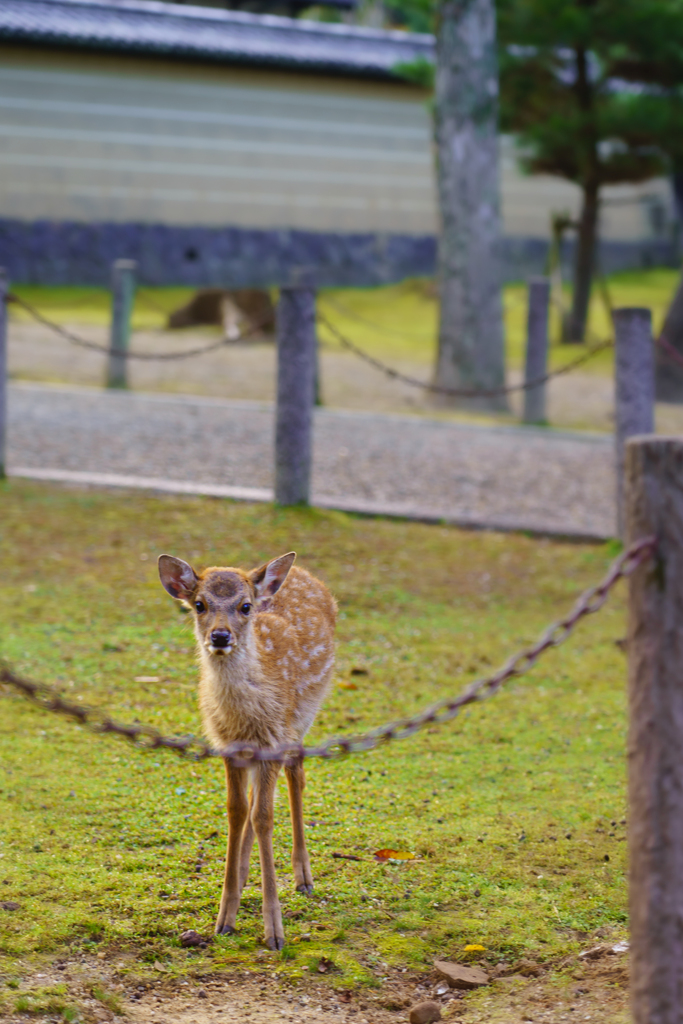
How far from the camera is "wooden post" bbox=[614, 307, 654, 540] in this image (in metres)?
6.95

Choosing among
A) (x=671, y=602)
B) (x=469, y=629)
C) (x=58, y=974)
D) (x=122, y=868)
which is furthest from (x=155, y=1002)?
(x=469, y=629)

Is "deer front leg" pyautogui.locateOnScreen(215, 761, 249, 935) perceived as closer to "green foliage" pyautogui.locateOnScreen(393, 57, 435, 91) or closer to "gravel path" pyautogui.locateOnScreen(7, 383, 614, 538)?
"gravel path" pyautogui.locateOnScreen(7, 383, 614, 538)

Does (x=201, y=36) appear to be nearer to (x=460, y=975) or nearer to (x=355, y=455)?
(x=355, y=455)

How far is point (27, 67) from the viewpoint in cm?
2069

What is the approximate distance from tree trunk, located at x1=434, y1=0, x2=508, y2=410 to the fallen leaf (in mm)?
8665

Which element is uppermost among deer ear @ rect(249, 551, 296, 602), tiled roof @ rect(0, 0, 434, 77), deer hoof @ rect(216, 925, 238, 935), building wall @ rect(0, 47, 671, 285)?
tiled roof @ rect(0, 0, 434, 77)

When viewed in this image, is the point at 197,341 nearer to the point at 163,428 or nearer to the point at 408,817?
the point at 163,428

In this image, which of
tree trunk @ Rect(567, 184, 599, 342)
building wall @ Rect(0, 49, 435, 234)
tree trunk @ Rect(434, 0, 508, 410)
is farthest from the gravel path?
building wall @ Rect(0, 49, 435, 234)

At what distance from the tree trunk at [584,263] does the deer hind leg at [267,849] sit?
1448 cm

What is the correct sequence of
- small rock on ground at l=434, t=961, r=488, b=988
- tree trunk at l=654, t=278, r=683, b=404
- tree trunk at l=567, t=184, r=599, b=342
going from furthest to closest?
tree trunk at l=567, t=184, r=599, b=342 < tree trunk at l=654, t=278, r=683, b=404 < small rock on ground at l=434, t=961, r=488, b=988

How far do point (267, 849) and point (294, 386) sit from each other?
4.14 meters

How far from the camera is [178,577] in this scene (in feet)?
11.3

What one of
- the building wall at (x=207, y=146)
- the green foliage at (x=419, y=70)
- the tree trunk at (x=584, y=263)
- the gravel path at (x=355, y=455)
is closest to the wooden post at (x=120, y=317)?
the gravel path at (x=355, y=455)

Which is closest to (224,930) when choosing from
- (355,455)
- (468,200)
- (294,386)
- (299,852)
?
(299,852)
